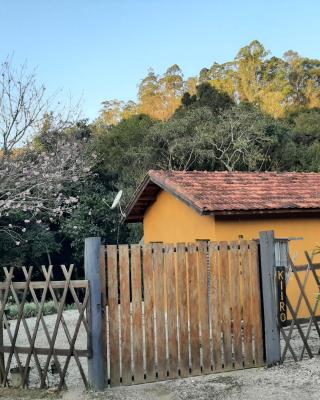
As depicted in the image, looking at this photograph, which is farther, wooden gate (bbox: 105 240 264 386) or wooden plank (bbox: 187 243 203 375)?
wooden plank (bbox: 187 243 203 375)

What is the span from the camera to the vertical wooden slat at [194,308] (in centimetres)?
740

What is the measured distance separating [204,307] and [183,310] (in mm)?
349

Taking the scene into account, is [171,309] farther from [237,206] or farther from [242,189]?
[242,189]

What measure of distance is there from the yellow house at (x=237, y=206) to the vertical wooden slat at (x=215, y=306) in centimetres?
400

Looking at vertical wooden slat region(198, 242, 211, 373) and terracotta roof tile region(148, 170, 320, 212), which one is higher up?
terracotta roof tile region(148, 170, 320, 212)

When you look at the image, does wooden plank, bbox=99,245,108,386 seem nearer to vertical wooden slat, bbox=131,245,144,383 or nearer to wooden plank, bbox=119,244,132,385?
wooden plank, bbox=119,244,132,385

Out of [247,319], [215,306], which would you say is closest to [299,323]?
[247,319]

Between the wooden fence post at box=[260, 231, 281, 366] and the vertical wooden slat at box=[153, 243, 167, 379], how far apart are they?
1641 millimetres

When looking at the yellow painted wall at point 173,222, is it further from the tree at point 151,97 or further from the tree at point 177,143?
the tree at point 151,97

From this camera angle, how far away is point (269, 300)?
782cm

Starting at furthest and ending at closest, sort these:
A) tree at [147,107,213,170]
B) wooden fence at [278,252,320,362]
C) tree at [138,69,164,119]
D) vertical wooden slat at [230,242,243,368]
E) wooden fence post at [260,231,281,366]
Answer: tree at [138,69,164,119] < tree at [147,107,213,170] < wooden fence at [278,252,320,362] < wooden fence post at [260,231,281,366] < vertical wooden slat at [230,242,243,368]

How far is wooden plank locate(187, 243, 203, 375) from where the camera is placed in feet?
24.3

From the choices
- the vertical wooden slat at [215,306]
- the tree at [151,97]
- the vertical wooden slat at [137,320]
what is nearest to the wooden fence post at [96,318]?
the vertical wooden slat at [137,320]

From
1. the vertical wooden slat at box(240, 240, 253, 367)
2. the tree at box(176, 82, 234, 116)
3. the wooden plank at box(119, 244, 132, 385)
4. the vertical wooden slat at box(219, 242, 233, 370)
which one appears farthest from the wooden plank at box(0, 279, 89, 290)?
the tree at box(176, 82, 234, 116)
